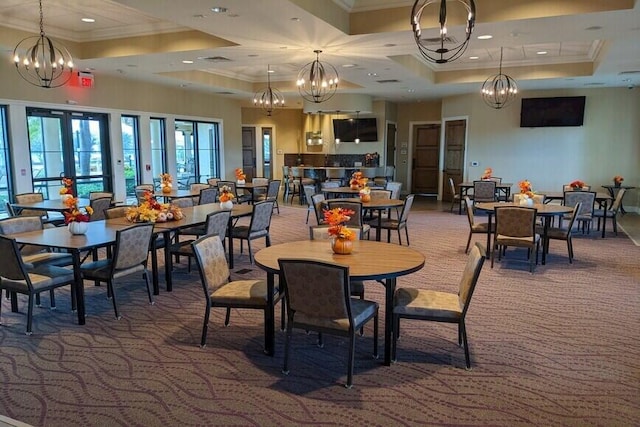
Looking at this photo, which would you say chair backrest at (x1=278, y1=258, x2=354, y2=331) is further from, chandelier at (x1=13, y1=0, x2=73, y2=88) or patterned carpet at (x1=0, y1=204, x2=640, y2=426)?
chandelier at (x1=13, y1=0, x2=73, y2=88)

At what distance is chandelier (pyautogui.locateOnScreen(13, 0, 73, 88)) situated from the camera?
720 centimetres

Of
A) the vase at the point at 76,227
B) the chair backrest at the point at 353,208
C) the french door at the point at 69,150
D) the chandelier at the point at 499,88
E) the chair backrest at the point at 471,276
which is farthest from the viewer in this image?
the chandelier at the point at 499,88

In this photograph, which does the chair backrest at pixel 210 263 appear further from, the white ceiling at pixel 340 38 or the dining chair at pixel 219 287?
the white ceiling at pixel 340 38

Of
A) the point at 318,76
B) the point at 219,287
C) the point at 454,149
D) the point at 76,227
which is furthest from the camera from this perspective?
the point at 454,149

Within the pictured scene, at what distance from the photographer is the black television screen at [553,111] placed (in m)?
12.4

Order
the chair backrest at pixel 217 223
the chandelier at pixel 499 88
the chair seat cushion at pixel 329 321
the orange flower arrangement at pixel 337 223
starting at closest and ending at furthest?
the chair seat cushion at pixel 329 321, the orange flower arrangement at pixel 337 223, the chair backrest at pixel 217 223, the chandelier at pixel 499 88

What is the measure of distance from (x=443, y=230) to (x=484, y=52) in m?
3.69

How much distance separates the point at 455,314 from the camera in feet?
11.6

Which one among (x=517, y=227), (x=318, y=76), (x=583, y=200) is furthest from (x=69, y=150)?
(x=583, y=200)

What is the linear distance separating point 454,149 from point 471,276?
11467 mm

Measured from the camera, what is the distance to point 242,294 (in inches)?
152

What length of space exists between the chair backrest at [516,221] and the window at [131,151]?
8.46 metres

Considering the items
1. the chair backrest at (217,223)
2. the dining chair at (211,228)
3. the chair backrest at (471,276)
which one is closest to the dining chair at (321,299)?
the chair backrest at (471,276)

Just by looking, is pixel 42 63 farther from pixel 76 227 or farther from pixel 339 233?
pixel 339 233
